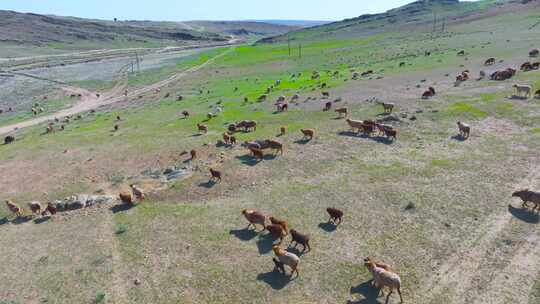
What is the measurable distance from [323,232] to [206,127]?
2323 cm

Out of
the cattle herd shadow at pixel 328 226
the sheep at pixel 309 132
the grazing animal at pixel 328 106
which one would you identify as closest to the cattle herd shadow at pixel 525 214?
the cattle herd shadow at pixel 328 226

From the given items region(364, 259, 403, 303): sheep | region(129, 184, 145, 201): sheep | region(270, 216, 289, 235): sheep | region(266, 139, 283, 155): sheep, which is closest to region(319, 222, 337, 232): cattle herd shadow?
region(270, 216, 289, 235): sheep

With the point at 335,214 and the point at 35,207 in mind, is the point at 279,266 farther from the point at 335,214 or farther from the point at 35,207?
the point at 35,207

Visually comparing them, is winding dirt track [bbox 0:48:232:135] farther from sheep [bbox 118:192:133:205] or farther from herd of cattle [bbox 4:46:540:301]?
sheep [bbox 118:192:133:205]

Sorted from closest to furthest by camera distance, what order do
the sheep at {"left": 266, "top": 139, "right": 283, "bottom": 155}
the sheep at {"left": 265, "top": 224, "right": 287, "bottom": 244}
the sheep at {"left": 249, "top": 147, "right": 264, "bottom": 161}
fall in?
the sheep at {"left": 265, "top": 224, "right": 287, "bottom": 244}, the sheep at {"left": 249, "top": 147, "right": 264, "bottom": 161}, the sheep at {"left": 266, "top": 139, "right": 283, "bottom": 155}

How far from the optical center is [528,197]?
836 inches

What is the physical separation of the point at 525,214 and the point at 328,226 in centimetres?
967

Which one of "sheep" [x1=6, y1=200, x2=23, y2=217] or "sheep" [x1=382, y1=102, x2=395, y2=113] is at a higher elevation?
"sheep" [x1=382, y1=102, x2=395, y2=113]

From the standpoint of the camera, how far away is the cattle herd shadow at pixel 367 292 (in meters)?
16.0

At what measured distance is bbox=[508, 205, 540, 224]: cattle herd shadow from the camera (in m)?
20.4

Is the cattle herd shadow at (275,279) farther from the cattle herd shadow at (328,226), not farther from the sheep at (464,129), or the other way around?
the sheep at (464,129)

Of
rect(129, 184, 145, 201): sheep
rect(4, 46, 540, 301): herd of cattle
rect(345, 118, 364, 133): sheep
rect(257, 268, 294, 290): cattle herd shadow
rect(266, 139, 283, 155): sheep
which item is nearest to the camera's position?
rect(4, 46, 540, 301): herd of cattle

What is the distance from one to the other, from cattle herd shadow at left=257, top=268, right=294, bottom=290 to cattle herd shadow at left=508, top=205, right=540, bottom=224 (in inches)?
468

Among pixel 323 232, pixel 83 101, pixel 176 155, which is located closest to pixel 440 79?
pixel 176 155
